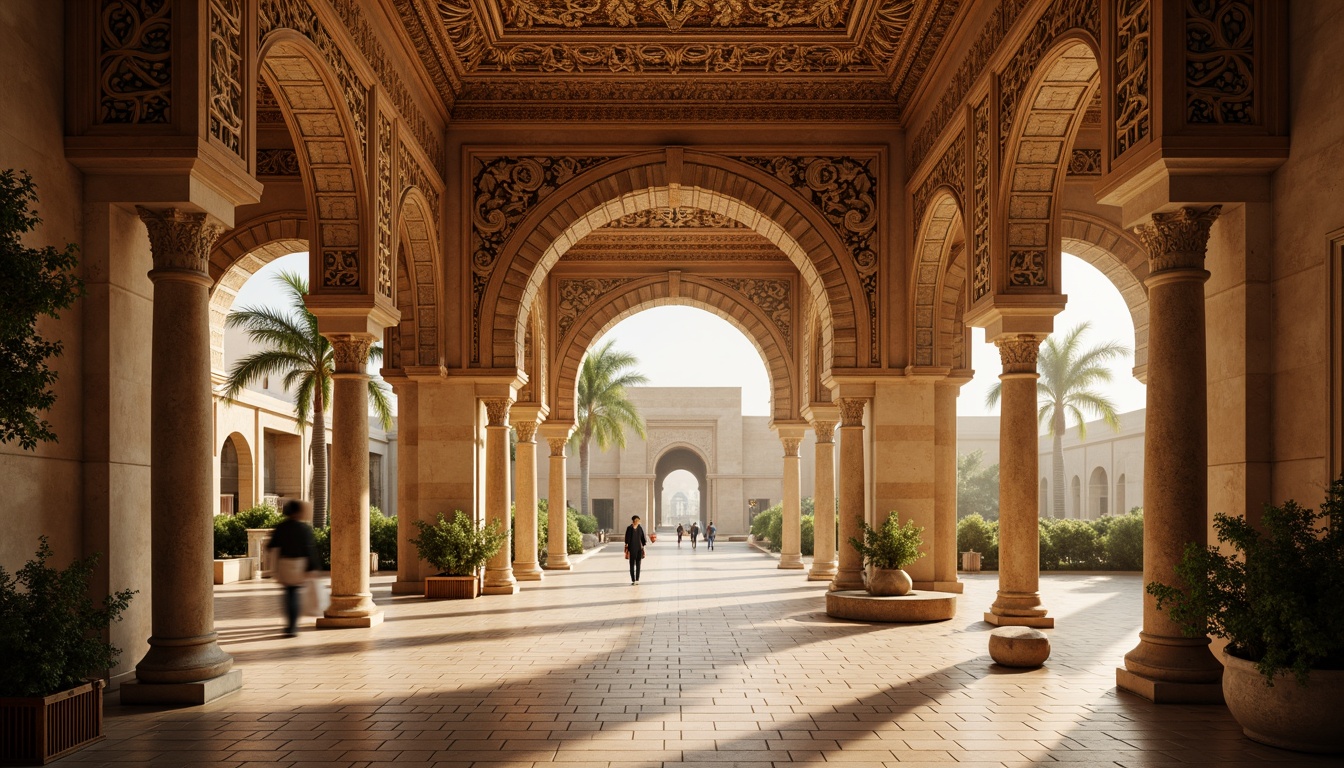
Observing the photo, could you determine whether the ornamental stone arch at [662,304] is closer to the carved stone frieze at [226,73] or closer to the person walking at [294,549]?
the person walking at [294,549]

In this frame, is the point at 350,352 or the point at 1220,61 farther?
the point at 350,352

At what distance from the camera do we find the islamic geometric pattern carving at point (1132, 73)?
7.21 m

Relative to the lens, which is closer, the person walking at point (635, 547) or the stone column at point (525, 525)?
the person walking at point (635, 547)

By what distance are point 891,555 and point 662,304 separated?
10293mm

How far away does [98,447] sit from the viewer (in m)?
7.14

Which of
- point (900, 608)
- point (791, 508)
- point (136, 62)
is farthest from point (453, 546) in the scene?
point (791, 508)

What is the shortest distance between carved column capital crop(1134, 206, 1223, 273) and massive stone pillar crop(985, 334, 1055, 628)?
3619 millimetres

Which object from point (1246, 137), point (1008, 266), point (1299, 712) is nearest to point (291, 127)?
point (1008, 266)

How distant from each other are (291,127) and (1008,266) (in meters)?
7.08

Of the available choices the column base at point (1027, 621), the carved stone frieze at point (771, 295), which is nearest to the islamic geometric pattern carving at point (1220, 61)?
the column base at point (1027, 621)

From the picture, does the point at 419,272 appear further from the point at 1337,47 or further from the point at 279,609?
the point at 1337,47

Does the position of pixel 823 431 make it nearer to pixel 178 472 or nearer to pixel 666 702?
pixel 666 702

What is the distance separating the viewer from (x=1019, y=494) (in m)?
11.1

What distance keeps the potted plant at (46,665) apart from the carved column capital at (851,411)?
33.9 feet
